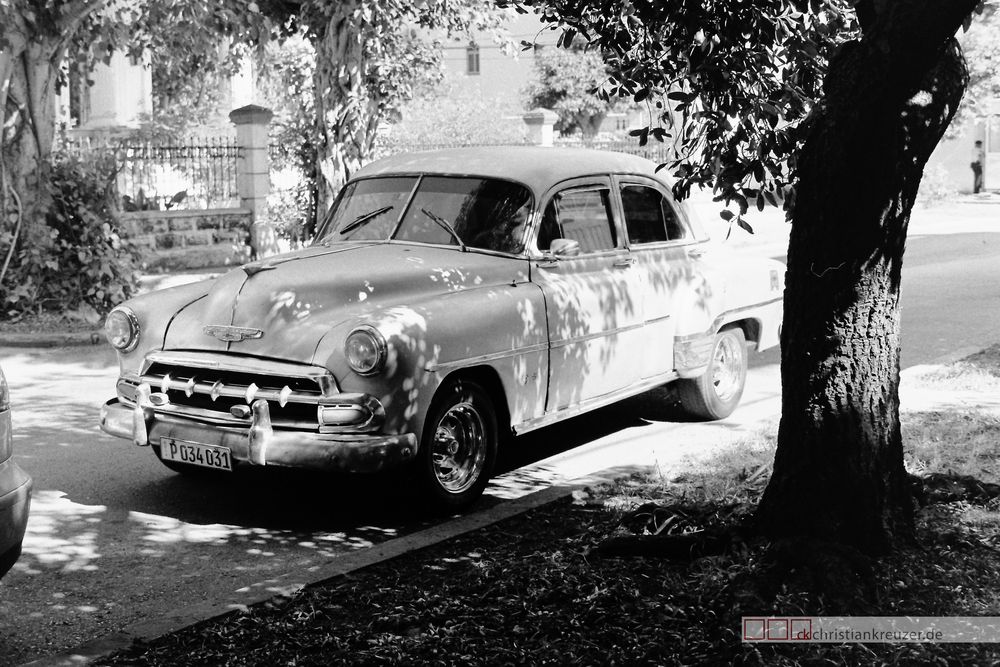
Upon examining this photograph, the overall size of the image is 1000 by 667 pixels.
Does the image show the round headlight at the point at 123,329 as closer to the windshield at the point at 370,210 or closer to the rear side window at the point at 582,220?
the windshield at the point at 370,210

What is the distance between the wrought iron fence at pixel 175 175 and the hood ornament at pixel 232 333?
1130 centimetres

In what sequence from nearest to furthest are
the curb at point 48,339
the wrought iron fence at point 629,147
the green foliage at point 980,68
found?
the curb at point 48,339
the wrought iron fence at point 629,147
the green foliage at point 980,68

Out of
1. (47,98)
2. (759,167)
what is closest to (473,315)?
(759,167)

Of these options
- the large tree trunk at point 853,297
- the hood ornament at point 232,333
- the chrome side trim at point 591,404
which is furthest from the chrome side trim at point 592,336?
the large tree trunk at point 853,297

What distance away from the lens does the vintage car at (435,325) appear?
19.8ft

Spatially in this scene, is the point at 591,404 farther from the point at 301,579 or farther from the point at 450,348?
the point at 301,579

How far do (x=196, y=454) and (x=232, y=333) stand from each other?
2.06 feet

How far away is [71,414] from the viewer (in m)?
9.13

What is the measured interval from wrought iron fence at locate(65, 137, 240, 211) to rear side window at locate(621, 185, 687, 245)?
10.5 meters

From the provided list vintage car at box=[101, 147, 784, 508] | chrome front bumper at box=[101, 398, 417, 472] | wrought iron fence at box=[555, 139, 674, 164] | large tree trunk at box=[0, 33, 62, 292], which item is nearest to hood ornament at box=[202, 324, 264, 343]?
vintage car at box=[101, 147, 784, 508]

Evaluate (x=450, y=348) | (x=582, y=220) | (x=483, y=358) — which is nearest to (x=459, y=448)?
(x=483, y=358)

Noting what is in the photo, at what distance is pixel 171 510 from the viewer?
659 cm

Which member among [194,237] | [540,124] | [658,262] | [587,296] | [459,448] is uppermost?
[540,124]

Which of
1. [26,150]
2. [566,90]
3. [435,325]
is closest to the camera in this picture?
[435,325]
